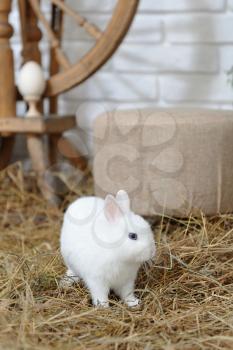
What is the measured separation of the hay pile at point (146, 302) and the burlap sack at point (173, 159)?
0.05m

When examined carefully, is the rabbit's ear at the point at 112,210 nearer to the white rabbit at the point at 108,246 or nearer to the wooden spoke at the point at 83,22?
the white rabbit at the point at 108,246

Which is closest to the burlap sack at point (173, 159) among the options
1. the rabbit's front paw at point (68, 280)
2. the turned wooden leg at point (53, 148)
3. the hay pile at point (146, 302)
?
the hay pile at point (146, 302)

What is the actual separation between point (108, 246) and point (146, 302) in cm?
13

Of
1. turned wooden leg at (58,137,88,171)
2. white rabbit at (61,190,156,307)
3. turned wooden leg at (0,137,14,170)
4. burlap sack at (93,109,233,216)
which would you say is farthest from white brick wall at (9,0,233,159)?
white rabbit at (61,190,156,307)

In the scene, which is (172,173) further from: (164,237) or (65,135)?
(65,135)

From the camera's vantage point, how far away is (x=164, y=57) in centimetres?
173

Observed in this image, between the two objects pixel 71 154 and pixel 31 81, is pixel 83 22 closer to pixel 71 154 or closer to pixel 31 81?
pixel 31 81

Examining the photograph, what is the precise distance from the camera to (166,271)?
1019 mm

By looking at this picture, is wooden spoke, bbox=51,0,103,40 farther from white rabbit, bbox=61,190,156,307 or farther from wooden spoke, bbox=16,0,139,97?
white rabbit, bbox=61,190,156,307

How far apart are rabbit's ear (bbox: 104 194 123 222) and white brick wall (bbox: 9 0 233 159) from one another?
935mm

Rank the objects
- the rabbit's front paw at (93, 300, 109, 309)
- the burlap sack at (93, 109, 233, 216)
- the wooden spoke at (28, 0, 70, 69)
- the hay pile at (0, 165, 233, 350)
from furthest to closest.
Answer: the wooden spoke at (28, 0, 70, 69) < the burlap sack at (93, 109, 233, 216) < the rabbit's front paw at (93, 300, 109, 309) < the hay pile at (0, 165, 233, 350)

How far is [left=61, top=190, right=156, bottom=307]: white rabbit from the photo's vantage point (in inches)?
33.2

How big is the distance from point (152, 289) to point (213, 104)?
88 cm

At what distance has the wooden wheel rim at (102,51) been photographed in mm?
1408
